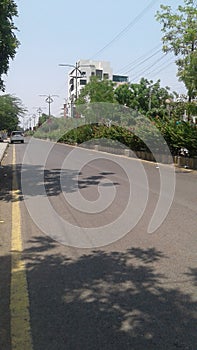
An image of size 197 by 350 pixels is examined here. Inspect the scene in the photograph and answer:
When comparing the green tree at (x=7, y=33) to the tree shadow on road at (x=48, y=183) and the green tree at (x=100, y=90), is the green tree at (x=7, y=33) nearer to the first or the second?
the tree shadow on road at (x=48, y=183)

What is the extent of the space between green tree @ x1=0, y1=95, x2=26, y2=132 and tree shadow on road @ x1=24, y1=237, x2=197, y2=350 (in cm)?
7448


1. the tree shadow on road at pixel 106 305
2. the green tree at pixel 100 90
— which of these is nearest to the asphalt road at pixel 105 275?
the tree shadow on road at pixel 106 305

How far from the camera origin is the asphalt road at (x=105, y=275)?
3.12 metres

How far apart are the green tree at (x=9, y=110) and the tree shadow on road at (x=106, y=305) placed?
74.5 meters

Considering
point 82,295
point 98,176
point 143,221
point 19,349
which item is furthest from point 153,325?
point 98,176

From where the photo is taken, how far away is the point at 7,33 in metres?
10.9

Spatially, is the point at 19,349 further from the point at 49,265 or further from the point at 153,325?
the point at 49,265

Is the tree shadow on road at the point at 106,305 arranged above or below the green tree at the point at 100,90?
below

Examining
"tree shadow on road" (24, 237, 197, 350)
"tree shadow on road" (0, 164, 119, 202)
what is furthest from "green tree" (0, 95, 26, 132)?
"tree shadow on road" (24, 237, 197, 350)

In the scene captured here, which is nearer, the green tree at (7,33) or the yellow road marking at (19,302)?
the yellow road marking at (19,302)

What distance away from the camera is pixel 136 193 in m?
9.94

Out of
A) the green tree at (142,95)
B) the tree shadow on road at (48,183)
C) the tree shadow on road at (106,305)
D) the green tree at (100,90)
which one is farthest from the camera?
the green tree at (142,95)

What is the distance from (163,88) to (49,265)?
51.9 metres

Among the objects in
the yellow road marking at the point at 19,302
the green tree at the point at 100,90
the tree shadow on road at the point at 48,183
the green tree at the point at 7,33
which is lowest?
the yellow road marking at the point at 19,302
